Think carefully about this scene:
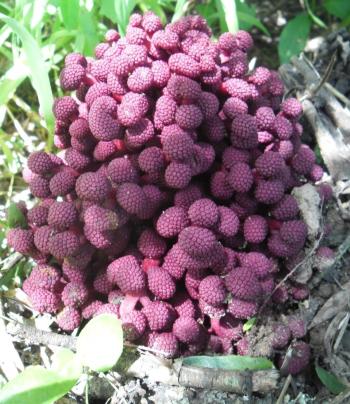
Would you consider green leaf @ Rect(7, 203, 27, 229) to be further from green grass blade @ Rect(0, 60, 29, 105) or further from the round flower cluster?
green grass blade @ Rect(0, 60, 29, 105)

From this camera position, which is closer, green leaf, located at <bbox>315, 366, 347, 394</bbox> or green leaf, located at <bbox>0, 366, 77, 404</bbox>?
green leaf, located at <bbox>0, 366, 77, 404</bbox>

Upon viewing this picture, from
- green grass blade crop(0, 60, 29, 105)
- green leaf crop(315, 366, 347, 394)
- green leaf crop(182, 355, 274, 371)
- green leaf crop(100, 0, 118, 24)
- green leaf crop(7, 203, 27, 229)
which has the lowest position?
green leaf crop(315, 366, 347, 394)

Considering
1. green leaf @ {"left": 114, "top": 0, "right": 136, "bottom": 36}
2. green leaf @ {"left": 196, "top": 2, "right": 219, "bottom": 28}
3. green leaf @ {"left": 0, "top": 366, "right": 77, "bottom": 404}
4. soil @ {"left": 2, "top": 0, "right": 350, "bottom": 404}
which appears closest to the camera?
green leaf @ {"left": 0, "top": 366, "right": 77, "bottom": 404}

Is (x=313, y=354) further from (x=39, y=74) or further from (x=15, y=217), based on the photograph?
(x=39, y=74)

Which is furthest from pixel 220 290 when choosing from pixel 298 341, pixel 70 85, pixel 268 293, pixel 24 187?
pixel 24 187

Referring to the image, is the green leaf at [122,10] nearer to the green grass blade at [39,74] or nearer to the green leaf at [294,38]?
the green grass blade at [39,74]

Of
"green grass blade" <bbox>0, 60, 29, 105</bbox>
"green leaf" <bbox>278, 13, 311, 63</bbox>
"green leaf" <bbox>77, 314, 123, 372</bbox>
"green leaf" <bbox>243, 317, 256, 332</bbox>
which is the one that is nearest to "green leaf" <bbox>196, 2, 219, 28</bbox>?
"green leaf" <bbox>278, 13, 311, 63</bbox>
